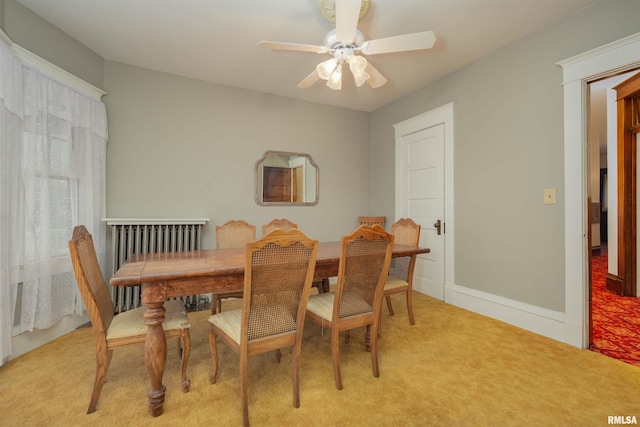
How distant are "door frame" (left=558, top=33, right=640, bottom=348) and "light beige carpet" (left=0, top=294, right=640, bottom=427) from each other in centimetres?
25

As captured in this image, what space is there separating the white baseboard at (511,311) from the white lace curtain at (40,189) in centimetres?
371

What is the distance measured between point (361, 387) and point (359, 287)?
58cm

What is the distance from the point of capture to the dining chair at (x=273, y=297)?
4.55 ft

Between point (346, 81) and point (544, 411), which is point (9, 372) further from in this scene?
point (346, 81)

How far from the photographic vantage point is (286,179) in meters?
3.88

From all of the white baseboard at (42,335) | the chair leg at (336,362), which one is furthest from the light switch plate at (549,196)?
the white baseboard at (42,335)

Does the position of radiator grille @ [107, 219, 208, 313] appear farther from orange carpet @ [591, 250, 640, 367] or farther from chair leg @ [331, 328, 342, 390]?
orange carpet @ [591, 250, 640, 367]

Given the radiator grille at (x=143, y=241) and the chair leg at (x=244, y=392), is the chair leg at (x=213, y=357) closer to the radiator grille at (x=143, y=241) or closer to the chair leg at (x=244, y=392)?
the chair leg at (x=244, y=392)

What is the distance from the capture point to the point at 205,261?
6.16ft

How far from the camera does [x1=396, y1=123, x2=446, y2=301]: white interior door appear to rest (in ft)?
11.1

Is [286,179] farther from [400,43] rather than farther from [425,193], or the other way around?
[400,43]

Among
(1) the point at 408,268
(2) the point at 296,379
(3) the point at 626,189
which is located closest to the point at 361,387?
(2) the point at 296,379

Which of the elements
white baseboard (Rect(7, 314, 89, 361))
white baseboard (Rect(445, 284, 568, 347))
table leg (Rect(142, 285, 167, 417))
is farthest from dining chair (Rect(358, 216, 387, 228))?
white baseboard (Rect(7, 314, 89, 361))

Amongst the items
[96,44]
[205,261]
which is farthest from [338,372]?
[96,44]
